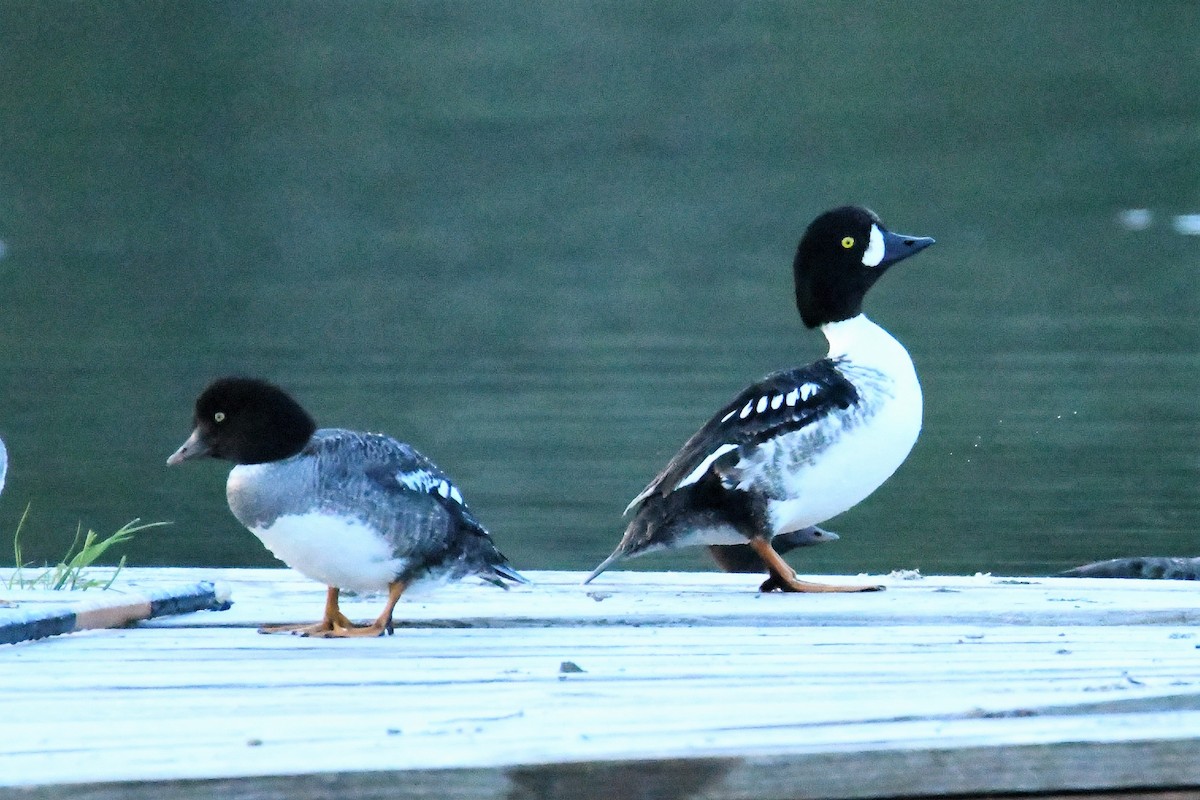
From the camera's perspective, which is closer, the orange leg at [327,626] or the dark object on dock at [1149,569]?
the orange leg at [327,626]

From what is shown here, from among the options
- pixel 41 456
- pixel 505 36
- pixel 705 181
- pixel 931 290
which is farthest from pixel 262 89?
pixel 41 456

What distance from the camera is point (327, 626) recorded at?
12.8 feet

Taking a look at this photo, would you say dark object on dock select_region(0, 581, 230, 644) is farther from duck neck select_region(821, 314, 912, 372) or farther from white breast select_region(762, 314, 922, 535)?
duck neck select_region(821, 314, 912, 372)

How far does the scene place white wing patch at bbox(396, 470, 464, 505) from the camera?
3955mm

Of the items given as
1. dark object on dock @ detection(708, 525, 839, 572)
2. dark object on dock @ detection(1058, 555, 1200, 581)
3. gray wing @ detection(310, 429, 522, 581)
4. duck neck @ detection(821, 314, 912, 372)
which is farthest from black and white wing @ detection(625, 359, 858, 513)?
dark object on dock @ detection(1058, 555, 1200, 581)

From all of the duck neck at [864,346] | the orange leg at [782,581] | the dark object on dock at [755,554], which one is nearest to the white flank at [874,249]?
the duck neck at [864,346]

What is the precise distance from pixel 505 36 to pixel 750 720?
3068cm

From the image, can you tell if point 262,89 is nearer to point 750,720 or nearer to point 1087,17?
point 1087,17

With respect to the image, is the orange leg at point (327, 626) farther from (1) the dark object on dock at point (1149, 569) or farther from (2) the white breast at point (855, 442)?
(1) the dark object on dock at point (1149, 569)

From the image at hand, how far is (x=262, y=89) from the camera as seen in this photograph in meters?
33.9

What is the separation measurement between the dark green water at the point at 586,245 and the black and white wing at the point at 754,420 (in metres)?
4.08

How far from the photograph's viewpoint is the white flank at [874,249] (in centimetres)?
517

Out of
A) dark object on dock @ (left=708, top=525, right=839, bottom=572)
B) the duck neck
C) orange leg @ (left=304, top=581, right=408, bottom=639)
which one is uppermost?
the duck neck

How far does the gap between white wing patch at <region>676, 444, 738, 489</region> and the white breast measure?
89mm
